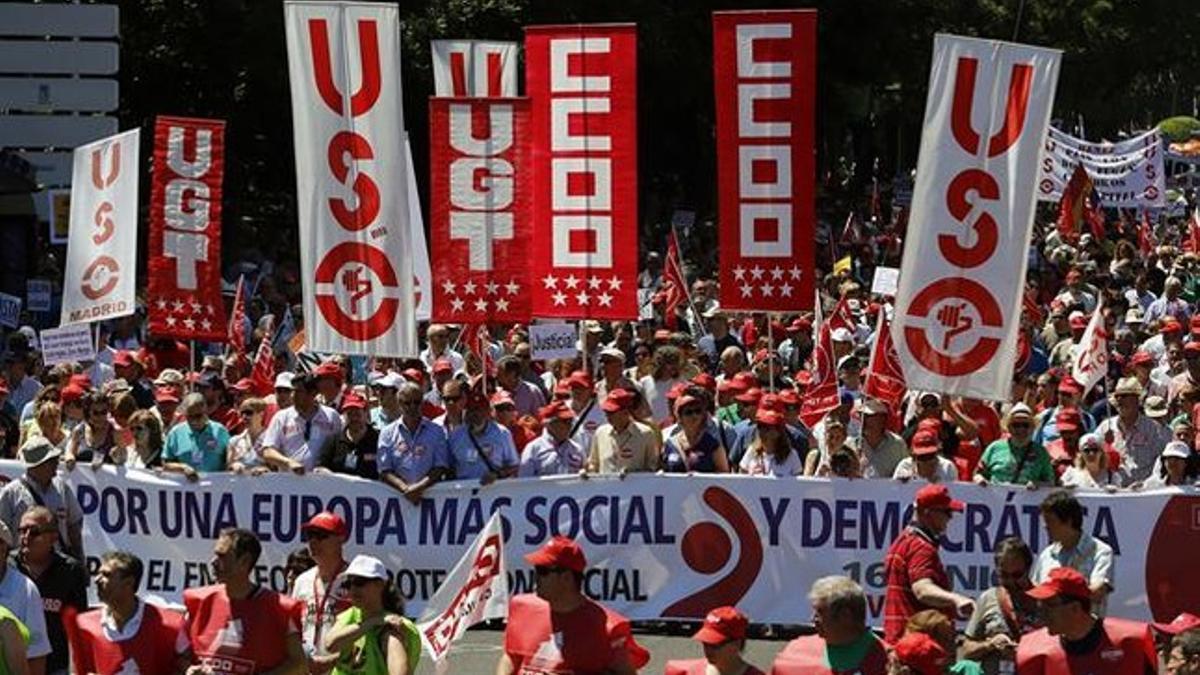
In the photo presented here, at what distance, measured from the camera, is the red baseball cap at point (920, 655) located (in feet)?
30.3

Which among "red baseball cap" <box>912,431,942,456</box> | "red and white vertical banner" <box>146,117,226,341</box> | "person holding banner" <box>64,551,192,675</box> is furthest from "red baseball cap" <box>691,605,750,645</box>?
"red and white vertical banner" <box>146,117,226,341</box>

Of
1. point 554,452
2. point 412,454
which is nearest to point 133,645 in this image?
point 412,454


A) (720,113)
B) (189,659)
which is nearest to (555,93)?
(720,113)

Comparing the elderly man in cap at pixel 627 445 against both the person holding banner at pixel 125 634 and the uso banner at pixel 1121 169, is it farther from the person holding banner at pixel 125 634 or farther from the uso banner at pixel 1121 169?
the uso banner at pixel 1121 169

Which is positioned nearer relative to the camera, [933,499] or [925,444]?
[933,499]

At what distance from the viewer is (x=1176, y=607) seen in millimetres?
15648

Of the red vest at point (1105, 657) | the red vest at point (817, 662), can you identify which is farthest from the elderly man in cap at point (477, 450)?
the red vest at point (1105, 657)

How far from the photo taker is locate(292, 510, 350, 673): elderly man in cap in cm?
1092

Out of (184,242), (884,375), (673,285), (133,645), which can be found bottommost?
(133,645)

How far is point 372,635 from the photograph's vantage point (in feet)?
34.0

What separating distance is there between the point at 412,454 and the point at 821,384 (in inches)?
136

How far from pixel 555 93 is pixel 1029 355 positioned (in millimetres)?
5267

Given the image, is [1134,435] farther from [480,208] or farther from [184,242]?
[184,242]

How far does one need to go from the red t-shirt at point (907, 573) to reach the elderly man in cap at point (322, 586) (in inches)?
93.3
